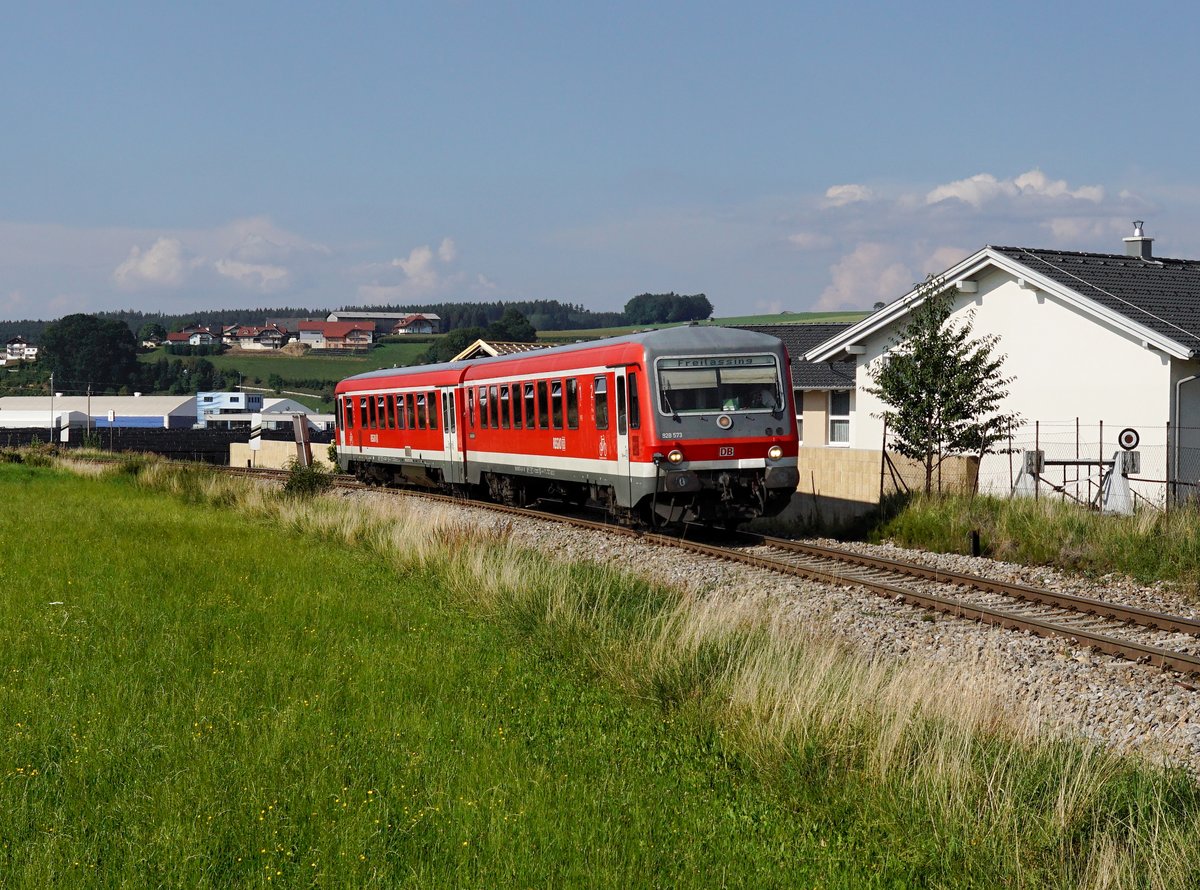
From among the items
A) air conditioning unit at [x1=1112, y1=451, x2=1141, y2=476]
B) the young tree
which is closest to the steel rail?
the young tree

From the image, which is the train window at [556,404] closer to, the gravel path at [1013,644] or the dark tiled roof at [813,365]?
the gravel path at [1013,644]

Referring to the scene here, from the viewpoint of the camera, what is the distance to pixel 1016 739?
720 cm

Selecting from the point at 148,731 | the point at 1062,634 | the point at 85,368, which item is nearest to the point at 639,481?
the point at 1062,634

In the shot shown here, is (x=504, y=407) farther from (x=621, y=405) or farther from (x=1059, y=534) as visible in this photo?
(x=1059, y=534)

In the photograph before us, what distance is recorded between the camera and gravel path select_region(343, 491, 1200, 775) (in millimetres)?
8688

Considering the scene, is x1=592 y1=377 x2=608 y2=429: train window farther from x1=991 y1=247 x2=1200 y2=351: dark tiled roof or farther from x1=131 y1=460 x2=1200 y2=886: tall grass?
x1=991 y1=247 x2=1200 y2=351: dark tiled roof

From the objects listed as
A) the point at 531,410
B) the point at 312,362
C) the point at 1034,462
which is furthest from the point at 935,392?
the point at 312,362

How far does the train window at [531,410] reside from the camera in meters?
23.2

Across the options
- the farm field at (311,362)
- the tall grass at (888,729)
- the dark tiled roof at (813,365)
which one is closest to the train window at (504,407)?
the dark tiled roof at (813,365)

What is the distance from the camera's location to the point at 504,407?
25.1 meters

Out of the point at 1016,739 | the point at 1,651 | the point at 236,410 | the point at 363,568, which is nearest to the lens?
the point at 1016,739

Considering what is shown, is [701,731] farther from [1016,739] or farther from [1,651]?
[1,651]

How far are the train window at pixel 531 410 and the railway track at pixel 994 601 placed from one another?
15.6ft

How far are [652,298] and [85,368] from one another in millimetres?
75083
